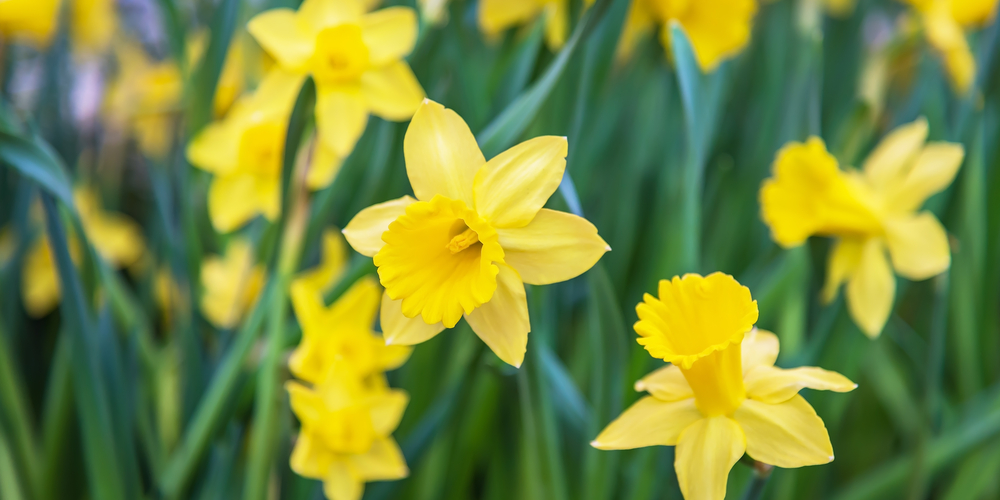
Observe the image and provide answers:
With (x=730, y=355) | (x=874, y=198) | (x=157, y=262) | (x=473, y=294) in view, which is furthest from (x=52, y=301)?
(x=874, y=198)

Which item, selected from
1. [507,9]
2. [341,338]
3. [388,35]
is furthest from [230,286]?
[507,9]

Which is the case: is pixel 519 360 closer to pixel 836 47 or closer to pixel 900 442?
pixel 900 442

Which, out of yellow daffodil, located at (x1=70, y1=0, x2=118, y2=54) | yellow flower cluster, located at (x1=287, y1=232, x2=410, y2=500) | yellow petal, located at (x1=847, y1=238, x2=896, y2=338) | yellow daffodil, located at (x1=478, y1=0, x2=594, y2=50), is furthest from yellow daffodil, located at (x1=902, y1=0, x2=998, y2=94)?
yellow daffodil, located at (x1=70, y1=0, x2=118, y2=54)

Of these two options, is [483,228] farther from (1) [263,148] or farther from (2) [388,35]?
(1) [263,148]

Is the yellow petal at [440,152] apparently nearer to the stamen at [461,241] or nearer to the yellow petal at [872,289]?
the stamen at [461,241]

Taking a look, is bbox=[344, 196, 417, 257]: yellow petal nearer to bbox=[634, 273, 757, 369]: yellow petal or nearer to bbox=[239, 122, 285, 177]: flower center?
bbox=[634, 273, 757, 369]: yellow petal
